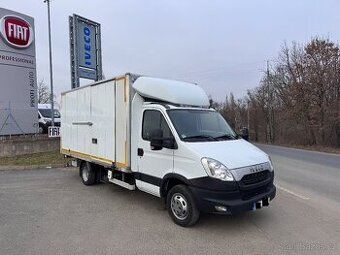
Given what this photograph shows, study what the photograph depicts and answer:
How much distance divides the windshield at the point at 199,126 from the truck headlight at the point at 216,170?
72cm

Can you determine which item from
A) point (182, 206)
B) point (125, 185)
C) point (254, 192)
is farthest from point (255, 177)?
point (125, 185)

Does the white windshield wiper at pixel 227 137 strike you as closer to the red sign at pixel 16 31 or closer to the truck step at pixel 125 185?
the truck step at pixel 125 185

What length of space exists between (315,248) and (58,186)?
23.2 feet

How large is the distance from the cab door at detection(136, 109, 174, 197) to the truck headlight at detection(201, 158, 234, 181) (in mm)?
844

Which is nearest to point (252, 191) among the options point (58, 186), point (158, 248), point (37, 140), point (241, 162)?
point (241, 162)

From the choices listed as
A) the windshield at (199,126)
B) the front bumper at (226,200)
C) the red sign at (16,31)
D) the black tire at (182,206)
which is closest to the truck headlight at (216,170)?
the front bumper at (226,200)

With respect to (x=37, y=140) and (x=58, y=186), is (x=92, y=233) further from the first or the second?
(x=37, y=140)

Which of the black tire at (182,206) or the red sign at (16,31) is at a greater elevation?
the red sign at (16,31)

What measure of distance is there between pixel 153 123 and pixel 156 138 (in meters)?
0.64

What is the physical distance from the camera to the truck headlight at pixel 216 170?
557cm

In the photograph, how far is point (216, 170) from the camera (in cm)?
561

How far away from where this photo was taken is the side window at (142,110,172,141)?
21.6ft

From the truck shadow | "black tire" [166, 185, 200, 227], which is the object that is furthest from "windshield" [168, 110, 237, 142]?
the truck shadow

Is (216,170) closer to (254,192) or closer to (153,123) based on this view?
(254,192)
